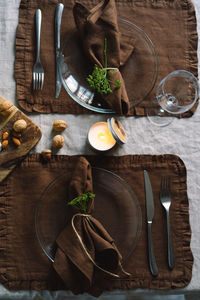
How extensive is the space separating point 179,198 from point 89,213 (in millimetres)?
270

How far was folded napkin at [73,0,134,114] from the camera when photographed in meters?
0.93

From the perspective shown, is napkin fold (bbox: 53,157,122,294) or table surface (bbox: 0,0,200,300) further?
table surface (bbox: 0,0,200,300)

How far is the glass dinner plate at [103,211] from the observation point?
35.7 inches

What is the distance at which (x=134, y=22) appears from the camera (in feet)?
3.33

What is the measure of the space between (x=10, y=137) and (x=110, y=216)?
1.19ft

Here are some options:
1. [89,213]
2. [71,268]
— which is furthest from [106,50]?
[71,268]

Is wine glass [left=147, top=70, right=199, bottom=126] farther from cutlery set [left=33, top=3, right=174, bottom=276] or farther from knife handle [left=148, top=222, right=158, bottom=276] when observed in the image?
knife handle [left=148, top=222, right=158, bottom=276]

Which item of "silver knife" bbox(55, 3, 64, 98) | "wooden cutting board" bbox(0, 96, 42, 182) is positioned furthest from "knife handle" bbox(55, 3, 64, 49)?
"wooden cutting board" bbox(0, 96, 42, 182)

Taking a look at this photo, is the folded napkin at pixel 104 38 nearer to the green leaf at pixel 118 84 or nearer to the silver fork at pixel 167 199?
the green leaf at pixel 118 84

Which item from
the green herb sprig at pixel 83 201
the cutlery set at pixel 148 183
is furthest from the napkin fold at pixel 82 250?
the cutlery set at pixel 148 183

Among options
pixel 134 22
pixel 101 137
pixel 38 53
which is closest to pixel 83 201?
pixel 101 137

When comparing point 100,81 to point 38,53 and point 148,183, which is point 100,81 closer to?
point 38,53

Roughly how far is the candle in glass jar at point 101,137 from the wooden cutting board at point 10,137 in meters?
0.15

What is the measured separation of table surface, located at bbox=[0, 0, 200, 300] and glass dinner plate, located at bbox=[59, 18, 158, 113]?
0.19 ft
